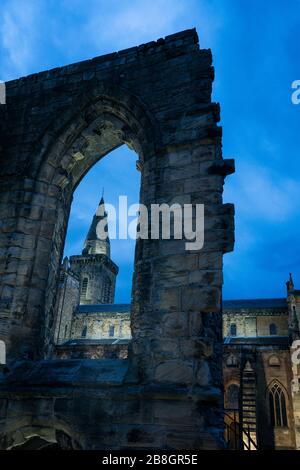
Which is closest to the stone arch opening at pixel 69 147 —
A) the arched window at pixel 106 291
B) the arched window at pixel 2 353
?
the arched window at pixel 2 353

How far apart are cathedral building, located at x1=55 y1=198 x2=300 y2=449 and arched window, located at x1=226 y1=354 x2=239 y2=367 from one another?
62 mm

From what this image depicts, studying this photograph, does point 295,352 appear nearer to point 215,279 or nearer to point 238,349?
point 238,349

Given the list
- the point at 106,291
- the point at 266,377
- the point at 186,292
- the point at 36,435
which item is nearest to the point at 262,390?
the point at 266,377

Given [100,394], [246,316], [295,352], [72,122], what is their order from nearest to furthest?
[100,394]
[72,122]
[295,352]
[246,316]

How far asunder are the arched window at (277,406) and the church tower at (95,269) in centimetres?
2447

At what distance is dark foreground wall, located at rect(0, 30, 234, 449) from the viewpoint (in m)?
4.02

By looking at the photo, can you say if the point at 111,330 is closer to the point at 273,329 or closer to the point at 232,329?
the point at 232,329

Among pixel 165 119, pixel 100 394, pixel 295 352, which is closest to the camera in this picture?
pixel 100 394

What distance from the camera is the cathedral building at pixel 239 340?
22.7 m

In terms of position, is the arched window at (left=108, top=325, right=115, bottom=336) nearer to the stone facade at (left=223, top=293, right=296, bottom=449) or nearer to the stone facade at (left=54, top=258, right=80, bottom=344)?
the stone facade at (left=54, top=258, right=80, bottom=344)

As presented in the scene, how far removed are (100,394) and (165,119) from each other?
144 inches

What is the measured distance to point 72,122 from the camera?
6.06 m

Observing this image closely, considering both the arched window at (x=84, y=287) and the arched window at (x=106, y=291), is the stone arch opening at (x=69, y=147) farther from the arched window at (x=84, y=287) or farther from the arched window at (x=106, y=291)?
the arched window at (x=106, y=291)
